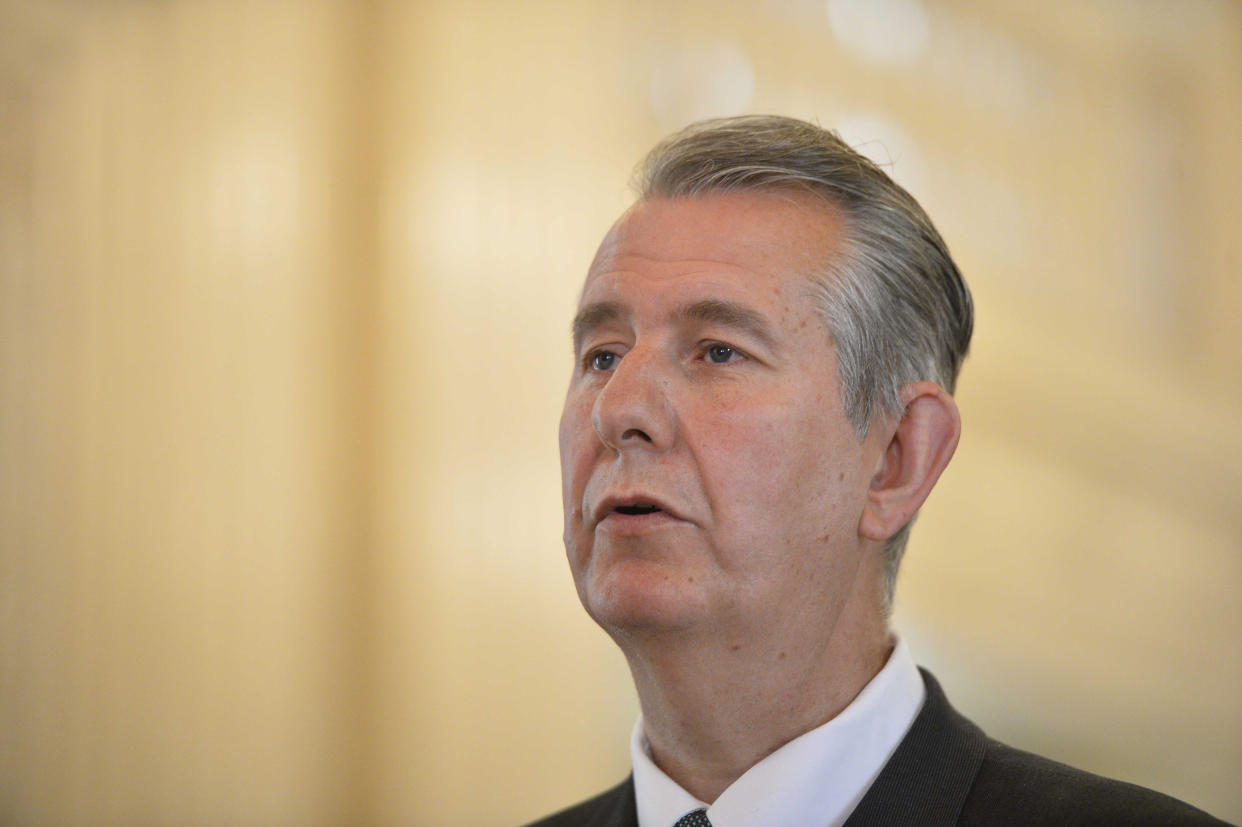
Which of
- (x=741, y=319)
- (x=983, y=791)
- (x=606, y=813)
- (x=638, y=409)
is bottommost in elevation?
(x=606, y=813)

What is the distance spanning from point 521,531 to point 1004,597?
129 cm

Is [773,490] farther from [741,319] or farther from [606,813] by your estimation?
[606,813]

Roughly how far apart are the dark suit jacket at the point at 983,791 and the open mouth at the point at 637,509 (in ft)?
1.38

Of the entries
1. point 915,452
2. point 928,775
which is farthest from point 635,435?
point 928,775

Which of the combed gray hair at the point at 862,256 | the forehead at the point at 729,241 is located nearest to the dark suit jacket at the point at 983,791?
the combed gray hair at the point at 862,256

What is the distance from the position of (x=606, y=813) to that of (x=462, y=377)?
5.58ft

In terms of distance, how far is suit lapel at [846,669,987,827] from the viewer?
1279 mm

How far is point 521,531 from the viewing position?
3.06 m

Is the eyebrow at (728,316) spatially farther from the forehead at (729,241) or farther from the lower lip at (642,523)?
the lower lip at (642,523)

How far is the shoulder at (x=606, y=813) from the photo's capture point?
5.04 feet

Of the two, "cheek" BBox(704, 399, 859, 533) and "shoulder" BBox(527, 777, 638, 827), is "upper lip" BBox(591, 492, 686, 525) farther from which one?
"shoulder" BBox(527, 777, 638, 827)

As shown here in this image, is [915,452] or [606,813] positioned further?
[606,813]

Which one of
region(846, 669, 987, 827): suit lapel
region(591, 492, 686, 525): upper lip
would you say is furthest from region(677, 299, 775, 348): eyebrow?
region(846, 669, 987, 827): suit lapel

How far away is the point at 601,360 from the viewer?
5.01ft
